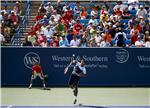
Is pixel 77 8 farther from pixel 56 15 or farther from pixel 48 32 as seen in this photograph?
pixel 48 32

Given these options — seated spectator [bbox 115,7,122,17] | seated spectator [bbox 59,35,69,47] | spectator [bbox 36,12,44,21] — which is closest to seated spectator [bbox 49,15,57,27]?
spectator [bbox 36,12,44,21]

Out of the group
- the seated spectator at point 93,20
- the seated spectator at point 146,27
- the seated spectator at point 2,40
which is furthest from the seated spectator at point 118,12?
the seated spectator at point 2,40

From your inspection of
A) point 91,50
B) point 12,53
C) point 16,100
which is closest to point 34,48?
point 12,53

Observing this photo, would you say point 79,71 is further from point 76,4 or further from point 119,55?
point 76,4

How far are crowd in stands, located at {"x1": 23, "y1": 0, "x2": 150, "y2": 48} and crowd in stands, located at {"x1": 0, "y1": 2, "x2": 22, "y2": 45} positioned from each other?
1311 mm

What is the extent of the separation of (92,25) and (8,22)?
4.90 meters

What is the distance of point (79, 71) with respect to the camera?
20953 mm

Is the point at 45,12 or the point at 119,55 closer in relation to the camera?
the point at 119,55

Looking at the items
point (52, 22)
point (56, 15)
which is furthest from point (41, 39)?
point (56, 15)

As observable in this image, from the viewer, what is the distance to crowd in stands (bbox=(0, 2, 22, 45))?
2764 cm

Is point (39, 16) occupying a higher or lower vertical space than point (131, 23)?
higher

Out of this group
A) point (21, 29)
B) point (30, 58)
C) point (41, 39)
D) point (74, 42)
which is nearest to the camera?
point (30, 58)

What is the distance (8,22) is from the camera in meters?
28.3

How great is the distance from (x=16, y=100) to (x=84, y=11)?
9.29m
